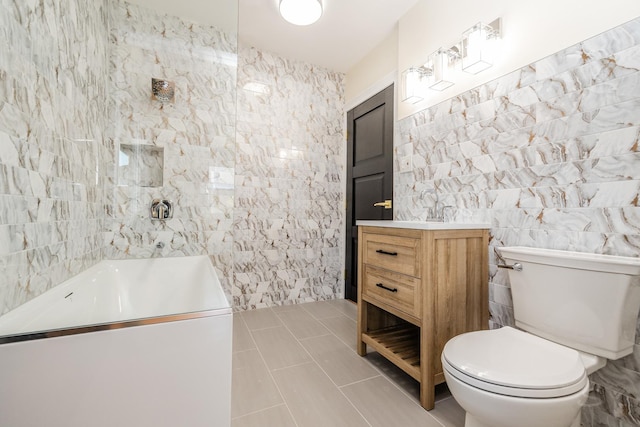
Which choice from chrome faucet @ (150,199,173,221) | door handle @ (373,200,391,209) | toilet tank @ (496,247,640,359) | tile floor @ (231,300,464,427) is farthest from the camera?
door handle @ (373,200,391,209)

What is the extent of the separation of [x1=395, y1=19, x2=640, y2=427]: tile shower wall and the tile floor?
69cm

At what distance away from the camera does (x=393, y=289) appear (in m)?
1.64

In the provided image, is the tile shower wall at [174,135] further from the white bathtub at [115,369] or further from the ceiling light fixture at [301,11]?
the white bathtub at [115,369]

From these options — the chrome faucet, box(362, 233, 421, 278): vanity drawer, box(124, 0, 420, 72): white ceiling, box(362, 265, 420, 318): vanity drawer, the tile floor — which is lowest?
the tile floor

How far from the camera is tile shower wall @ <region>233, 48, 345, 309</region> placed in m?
2.81

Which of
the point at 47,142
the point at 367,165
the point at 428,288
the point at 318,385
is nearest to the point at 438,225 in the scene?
the point at 428,288

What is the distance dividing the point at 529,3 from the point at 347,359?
2.34 m

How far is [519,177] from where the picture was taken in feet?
4.98

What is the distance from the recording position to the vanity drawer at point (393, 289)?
4.90ft

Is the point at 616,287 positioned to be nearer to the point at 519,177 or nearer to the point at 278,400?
the point at 519,177

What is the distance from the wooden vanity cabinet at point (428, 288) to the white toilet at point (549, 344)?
0.21 meters

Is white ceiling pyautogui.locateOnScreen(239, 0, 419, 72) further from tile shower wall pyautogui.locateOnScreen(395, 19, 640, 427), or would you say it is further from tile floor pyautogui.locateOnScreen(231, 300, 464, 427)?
tile floor pyautogui.locateOnScreen(231, 300, 464, 427)

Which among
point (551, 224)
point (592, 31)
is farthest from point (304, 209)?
point (592, 31)

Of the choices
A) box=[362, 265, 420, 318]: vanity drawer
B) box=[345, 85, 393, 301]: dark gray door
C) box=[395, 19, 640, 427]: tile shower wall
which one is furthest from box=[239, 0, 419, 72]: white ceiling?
box=[362, 265, 420, 318]: vanity drawer
